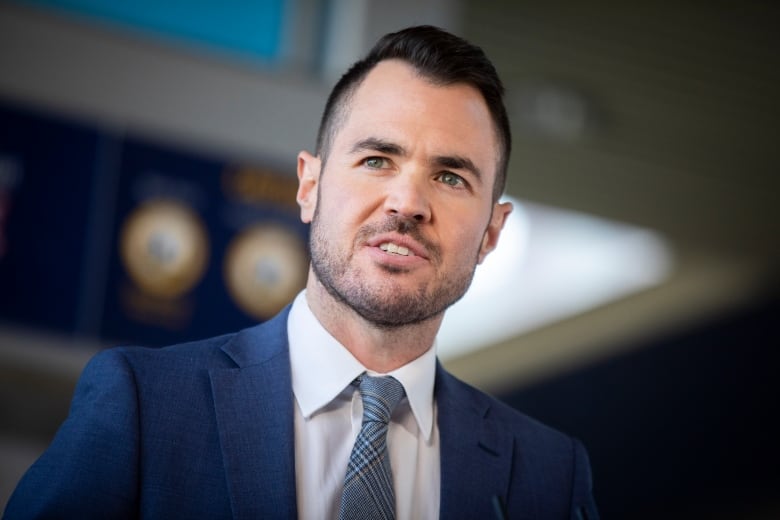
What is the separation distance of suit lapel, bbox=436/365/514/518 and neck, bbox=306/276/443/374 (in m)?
0.13

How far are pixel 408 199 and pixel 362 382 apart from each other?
0.32 metres

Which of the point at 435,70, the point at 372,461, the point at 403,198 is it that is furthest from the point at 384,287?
the point at 435,70

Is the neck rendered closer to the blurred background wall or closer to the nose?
the nose

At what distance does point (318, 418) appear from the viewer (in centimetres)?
198

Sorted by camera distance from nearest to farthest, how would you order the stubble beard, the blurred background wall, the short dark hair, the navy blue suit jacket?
the navy blue suit jacket < the stubble beard < the short dark hair < the blurred background wall

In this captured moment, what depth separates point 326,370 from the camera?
201cm

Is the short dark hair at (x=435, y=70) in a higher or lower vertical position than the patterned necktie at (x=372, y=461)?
higher

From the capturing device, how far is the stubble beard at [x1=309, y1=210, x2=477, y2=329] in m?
1.96

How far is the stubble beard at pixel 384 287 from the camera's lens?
1.96 meters

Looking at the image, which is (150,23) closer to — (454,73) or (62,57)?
(62,57)

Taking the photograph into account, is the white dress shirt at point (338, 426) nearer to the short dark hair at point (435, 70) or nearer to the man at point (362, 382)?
the man at point (362, 382)

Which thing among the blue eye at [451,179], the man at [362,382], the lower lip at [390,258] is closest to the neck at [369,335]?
the man at [362,382]

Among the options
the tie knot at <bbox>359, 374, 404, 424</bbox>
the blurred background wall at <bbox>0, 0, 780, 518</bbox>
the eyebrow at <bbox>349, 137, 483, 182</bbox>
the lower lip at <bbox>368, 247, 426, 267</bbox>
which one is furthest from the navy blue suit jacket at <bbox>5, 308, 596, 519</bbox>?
the blurred background wall at <bbox>0, 0, 780, 518</bbox>

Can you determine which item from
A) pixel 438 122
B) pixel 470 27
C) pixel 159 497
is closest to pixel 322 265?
pixel 438 122
